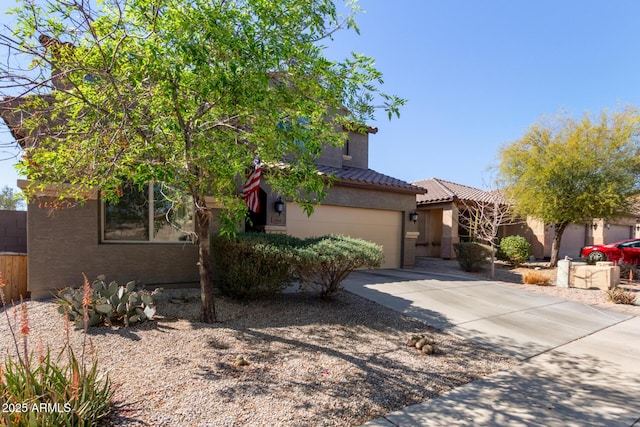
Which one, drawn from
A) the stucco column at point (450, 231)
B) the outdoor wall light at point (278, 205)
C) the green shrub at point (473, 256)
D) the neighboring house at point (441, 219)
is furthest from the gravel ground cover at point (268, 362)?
the neighboring house at point (441, 219)

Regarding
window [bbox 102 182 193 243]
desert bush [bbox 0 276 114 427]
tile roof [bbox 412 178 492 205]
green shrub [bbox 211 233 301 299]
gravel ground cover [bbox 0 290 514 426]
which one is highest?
tile roof [bbox 412 178 492 205]

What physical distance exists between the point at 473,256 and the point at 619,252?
29.6 feet

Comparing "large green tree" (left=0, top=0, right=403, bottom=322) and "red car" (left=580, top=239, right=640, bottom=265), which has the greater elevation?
"large green tree" (left=0, top=0, right=403, bottom=322)

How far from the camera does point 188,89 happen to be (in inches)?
162

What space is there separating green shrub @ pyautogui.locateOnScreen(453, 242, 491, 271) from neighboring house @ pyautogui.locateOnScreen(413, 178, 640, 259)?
11.1ft

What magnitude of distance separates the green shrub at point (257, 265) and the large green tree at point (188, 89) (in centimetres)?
151

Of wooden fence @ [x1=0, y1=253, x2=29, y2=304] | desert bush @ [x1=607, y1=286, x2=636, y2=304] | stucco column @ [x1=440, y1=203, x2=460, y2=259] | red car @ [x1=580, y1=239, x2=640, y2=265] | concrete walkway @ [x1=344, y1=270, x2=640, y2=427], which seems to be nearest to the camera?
concrete walkway @ [x1=344, y1=270, x2=640, y2=427]

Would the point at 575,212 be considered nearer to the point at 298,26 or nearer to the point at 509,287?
the point at 509,287

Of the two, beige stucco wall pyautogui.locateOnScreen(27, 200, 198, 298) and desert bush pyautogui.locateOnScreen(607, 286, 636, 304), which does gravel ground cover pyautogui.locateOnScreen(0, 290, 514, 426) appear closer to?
beige stucco wall pyautogui.locateOnScreen(27, 200, 198, 298)

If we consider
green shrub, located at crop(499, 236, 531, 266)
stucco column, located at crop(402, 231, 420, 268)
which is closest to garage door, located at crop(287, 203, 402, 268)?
stucco column, located at crop(402, 231, 420, 268)

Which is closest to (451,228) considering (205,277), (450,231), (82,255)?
(450,231)

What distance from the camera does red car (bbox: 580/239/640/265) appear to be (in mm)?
16156

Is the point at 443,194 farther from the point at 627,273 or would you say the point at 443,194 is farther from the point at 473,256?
the point at 627,273

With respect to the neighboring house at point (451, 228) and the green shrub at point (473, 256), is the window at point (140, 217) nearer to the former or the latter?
the green shrub at point (473, 256)
